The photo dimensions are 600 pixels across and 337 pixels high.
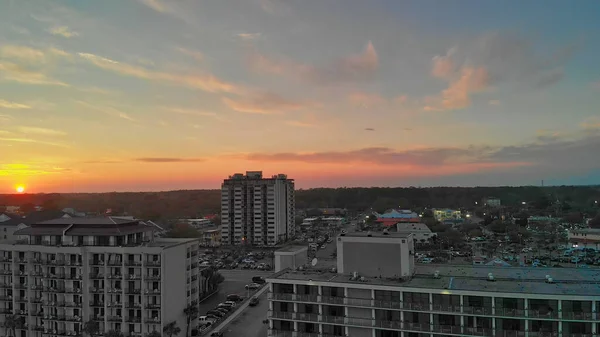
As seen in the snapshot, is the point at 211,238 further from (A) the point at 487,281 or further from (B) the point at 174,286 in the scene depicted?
(A) the point at 487,281

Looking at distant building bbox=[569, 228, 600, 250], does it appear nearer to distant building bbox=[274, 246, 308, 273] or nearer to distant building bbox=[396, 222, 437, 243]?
distant building bbox=[396, 222, 437, 243]

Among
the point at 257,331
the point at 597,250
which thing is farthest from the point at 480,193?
the point at 257,331

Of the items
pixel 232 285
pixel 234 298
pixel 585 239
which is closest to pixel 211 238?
pixel 232 285

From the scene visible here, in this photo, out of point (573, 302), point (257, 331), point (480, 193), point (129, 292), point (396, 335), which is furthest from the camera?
point (480, 193)

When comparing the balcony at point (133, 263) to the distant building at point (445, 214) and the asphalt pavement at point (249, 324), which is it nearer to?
the asphalt pavement at point (249, 324)

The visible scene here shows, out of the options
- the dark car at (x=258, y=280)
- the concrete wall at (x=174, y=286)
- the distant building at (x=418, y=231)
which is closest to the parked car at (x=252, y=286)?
the dark car at (x=258, y=280)

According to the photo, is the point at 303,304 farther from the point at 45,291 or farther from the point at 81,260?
the point at 45,291
